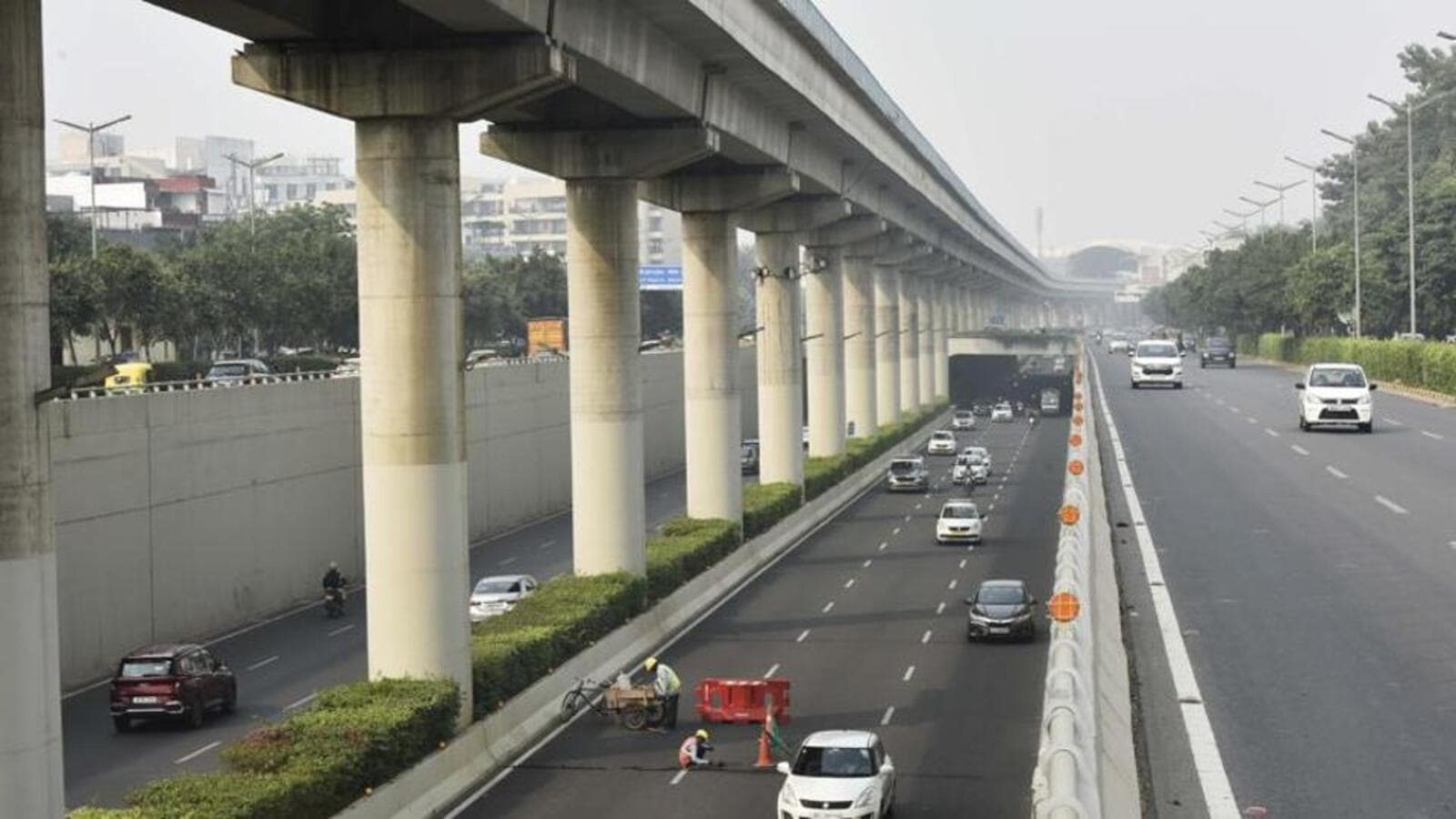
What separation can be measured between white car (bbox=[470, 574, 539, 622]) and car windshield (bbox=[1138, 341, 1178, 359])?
79300mm

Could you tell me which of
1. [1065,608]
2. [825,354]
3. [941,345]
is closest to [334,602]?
[825,354]

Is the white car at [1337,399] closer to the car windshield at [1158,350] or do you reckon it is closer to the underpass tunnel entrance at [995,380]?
the car windshield at [1158,350]

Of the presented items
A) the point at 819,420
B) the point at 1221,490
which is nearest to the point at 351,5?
the point at 1221,490

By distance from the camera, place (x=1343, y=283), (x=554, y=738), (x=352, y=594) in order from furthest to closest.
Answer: (x=1343, y=283) < (x=352, y=594) < (x=554, y=738)

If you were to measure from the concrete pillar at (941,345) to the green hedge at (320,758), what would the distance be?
11589 cm

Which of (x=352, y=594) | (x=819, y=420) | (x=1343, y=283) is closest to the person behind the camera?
(x=352, y=594)

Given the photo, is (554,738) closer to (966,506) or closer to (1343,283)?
(966,506)

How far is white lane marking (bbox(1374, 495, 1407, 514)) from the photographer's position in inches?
2098

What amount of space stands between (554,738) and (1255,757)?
13383mm

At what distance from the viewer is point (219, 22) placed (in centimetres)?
3066

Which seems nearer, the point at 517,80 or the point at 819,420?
the point at 517,80

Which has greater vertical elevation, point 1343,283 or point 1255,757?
point 1343,283

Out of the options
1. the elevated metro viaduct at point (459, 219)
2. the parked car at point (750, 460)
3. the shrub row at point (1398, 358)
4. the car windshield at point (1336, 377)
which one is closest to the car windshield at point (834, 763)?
the elevated metro viaduct at point (459, 219)

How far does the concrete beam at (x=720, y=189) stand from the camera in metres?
58.7
